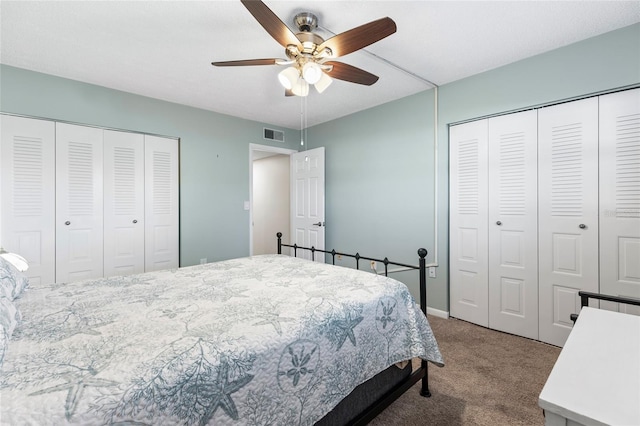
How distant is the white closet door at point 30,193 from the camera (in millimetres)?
2604

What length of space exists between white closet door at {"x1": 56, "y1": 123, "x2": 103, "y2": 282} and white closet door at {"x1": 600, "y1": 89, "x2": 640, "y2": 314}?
445cm

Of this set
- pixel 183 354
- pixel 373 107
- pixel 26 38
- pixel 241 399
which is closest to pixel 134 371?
pixel 183 354

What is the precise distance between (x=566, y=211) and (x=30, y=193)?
461 cm

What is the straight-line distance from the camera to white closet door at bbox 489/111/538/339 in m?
2.57

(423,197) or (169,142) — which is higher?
(169,142)

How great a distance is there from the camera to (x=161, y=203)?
3.46m

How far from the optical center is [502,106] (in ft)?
8.84

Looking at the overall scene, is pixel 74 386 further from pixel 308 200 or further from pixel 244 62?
pixel 308 200

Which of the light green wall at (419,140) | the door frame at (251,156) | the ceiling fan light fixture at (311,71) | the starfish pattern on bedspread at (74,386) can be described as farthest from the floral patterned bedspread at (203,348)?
the door frame at (251,156)

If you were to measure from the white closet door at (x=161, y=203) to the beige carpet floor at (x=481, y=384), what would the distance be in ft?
9.44

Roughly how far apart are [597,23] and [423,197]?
1835 mm

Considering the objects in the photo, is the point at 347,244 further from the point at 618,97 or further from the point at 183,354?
the point at 183,354

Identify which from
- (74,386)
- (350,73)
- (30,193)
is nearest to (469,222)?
(350,73)

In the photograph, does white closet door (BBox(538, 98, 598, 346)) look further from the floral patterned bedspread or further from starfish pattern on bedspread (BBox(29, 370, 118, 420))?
starfish pattern on bedspread (BBox(29, 370, 118, 420))
